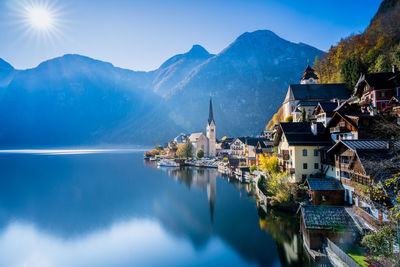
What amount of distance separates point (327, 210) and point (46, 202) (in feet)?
146

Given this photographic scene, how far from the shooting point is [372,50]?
57844 mm

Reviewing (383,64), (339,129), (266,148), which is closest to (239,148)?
(266,148)

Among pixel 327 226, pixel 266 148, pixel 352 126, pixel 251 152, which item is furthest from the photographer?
pixel 251 152

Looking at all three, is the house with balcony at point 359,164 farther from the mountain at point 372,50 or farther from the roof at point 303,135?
the mountain at point 372,50

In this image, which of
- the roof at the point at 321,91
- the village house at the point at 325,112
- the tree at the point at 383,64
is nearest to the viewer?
the village house at the point at 325,112

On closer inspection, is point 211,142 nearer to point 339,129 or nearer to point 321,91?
point 321,91

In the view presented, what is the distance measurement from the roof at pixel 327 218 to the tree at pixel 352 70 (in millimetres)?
50534

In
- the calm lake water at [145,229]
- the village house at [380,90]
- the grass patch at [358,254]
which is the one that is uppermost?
the village house at [380,90]

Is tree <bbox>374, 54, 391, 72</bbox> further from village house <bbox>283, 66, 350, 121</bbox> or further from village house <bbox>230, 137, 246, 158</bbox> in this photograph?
village house <bbox>230, 137, 246, 158</bbox>

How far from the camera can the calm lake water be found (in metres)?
21.3

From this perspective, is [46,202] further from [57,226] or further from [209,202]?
[209,202]

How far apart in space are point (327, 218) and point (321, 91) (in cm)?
5040

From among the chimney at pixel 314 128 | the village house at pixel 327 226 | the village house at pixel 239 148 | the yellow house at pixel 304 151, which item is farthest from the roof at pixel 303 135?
the village house at pixel 239 148

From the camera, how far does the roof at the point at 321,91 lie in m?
58.8
